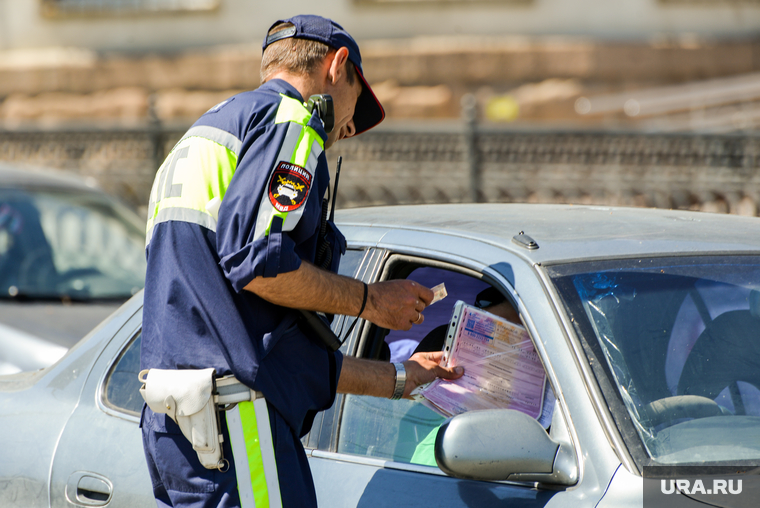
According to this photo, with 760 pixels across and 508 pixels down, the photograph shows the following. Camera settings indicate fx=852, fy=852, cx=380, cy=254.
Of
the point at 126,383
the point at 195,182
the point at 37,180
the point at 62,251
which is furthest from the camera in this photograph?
the point at 37,180

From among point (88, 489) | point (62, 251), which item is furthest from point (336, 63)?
point (62, 251)

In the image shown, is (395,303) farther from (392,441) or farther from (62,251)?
(62,251)

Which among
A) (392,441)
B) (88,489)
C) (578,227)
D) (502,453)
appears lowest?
(88,489)

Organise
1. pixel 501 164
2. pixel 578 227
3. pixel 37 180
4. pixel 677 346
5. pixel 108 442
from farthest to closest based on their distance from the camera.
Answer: pixel 501 164, pixel 37 180, pixel 108 442, pixel 578 227, pixel 677 346

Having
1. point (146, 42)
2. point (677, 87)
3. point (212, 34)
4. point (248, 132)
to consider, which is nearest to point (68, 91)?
Answer: point (146, 42)

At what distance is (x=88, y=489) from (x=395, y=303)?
1140 millimetres

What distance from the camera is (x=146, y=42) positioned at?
1337cm

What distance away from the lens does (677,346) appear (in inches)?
80.8

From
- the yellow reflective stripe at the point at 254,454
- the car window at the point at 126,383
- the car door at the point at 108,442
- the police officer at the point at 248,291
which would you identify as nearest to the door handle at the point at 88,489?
the car door at the point at 108,442

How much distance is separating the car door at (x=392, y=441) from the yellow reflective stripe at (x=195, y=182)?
0.63m

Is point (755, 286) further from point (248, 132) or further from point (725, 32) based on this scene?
point (725, 32)

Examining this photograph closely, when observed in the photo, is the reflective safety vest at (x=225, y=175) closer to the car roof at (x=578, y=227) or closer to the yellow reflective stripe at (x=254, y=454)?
the yellow reflective stripe at (x=254, y=454)

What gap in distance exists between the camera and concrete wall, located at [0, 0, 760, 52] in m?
11.5

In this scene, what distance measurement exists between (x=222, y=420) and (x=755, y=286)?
137 centimetres
